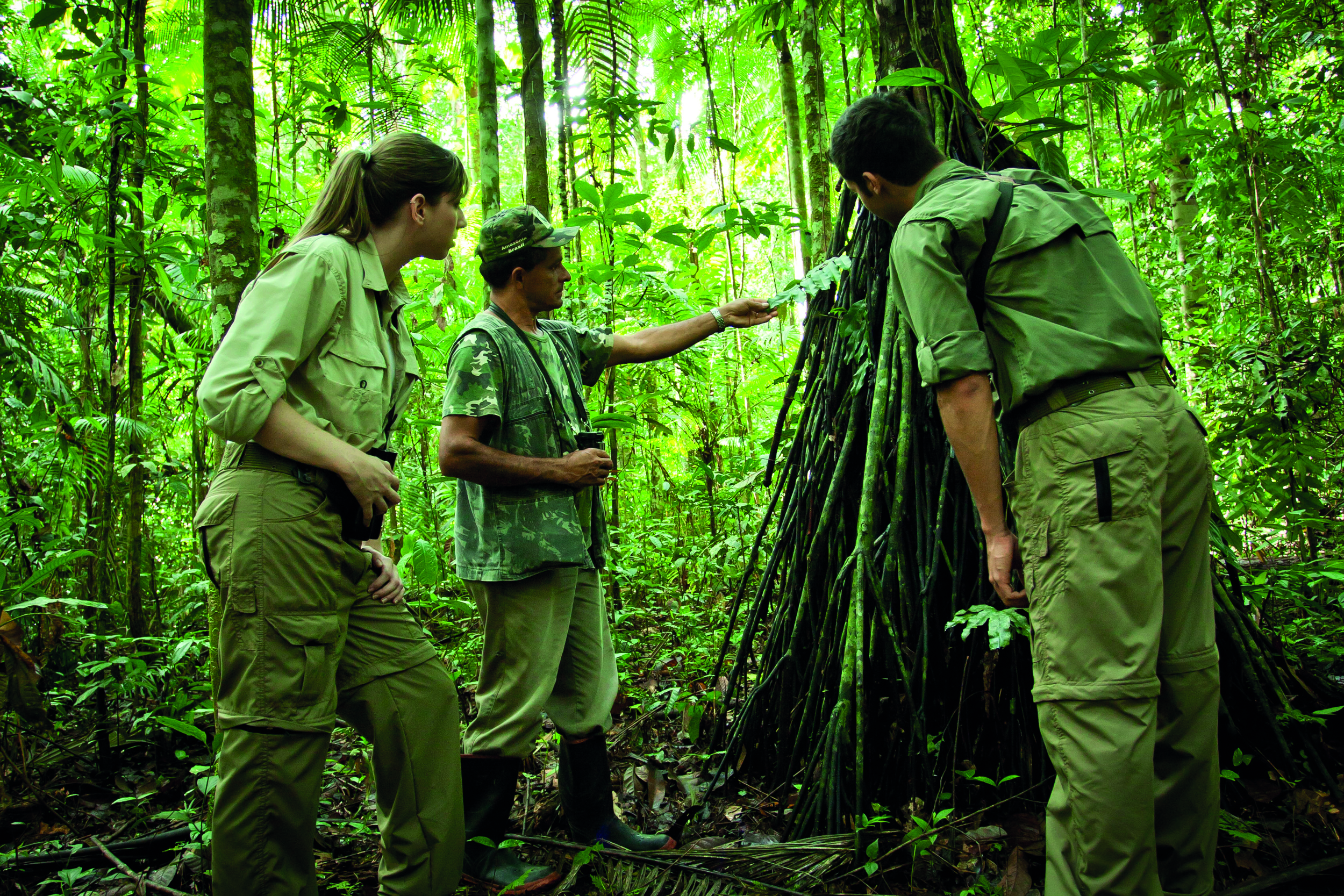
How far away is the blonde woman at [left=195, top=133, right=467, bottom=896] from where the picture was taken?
4.86 feet

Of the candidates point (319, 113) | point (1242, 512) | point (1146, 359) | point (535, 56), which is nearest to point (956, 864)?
point (1146, 359)

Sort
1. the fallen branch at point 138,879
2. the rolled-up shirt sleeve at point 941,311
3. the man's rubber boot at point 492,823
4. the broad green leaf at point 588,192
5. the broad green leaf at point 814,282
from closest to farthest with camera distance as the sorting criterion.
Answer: the rolled-up shirt sleeve at point 941,311 → the fallen branch at point 138,879 → the man's rubber boot at point 492,823 → the broad green leaf at point 814,282 → the broad green leaf at point 588,192

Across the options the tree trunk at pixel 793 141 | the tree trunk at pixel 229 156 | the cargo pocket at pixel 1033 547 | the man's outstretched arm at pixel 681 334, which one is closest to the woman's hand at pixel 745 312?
the man's outstretched arm at pixel 681 334

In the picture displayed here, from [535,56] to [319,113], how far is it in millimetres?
1300

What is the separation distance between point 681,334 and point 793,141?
3.79m

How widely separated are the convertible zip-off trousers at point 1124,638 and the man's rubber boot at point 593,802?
1110 millimetres

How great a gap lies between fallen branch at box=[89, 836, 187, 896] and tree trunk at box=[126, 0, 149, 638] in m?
1.31

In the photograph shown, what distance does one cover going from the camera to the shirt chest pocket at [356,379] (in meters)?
1.63

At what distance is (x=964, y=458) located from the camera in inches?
69.0

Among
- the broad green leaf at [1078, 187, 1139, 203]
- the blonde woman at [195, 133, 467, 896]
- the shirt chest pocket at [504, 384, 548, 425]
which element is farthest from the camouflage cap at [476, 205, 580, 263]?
the broad green leaf at [1078, 187, 1139, 203]

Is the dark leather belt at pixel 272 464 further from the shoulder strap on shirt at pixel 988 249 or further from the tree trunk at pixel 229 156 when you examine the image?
the shoulder strap on shirt at pixel 988 249

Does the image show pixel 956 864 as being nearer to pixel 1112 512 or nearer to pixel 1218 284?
pixel 1112 512

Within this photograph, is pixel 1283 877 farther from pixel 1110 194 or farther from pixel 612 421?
pixel 612 421

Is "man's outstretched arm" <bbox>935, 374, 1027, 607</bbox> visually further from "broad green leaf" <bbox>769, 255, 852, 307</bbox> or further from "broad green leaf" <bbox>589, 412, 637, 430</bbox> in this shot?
"broad green leaf" <bbox>589, 412, 637, 430</bbox>
